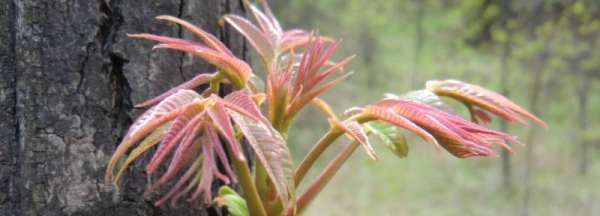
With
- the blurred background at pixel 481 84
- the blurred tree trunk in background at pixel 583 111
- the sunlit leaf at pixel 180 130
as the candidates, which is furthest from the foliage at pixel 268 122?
the blurred tree trunk in background at pixel 583 111

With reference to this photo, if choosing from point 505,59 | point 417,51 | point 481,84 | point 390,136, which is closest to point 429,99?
point 390,136

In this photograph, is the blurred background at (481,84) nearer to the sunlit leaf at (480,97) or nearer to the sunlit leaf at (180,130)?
the sunlit leaf at (480,97)

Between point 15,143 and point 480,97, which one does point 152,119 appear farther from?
point 480,97

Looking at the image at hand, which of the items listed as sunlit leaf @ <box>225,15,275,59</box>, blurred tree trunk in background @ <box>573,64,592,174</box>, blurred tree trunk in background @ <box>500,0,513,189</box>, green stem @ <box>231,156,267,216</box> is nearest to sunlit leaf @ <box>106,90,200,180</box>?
green stem @ <box>231,156,267,216</box>

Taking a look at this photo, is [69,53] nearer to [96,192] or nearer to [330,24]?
[96,192]

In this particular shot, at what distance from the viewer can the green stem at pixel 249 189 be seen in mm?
611

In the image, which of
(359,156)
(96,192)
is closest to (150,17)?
(96,192)

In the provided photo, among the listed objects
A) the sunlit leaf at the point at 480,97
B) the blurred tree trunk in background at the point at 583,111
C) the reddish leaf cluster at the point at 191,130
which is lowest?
the blurred tree trunk in background at the point at 583,111

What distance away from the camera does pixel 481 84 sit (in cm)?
505

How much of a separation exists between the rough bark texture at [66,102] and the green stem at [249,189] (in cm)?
13

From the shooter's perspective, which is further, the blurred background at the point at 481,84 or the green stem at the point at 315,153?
the blurred background at the point at 481,84

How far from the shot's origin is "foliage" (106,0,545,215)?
462 mm

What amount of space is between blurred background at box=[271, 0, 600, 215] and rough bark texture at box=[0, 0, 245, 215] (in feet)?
10.9

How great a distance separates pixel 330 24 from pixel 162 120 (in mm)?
5991
